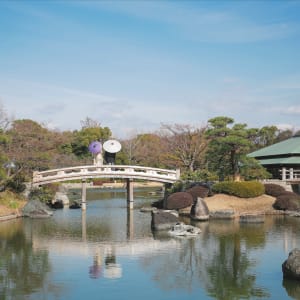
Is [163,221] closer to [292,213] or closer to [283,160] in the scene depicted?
[292,213]

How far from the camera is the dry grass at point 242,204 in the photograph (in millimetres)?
30062

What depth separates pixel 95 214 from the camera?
31781 millimetres

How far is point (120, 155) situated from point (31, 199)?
34.1m

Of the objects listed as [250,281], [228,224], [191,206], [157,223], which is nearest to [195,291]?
[250,281]

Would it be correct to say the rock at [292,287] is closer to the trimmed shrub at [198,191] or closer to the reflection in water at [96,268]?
the reflection in water at [96,268]

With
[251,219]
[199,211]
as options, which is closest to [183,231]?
[199,211]

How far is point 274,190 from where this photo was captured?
3173 cm

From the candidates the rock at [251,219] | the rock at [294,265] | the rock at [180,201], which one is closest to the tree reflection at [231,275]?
the rock at [294,265]

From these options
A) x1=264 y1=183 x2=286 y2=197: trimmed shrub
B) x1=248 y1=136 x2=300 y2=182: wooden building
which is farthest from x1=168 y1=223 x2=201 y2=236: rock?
x1=248 y1=136 x2=300 y2=182: wooden building

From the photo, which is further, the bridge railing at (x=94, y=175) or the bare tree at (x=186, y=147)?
the bare tree at (x=186, y=147)

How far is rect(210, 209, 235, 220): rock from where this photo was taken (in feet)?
93.9

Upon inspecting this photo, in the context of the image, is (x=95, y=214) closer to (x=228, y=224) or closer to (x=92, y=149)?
(x=228, y=224)

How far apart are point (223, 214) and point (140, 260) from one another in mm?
12014

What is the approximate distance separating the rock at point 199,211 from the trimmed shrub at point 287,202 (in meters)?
5.01
